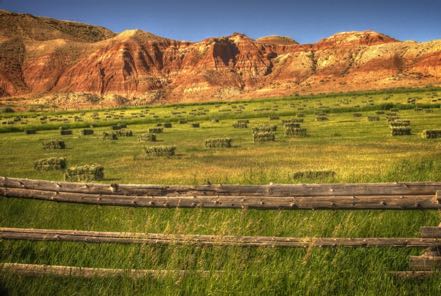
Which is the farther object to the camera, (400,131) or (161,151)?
(400,131)

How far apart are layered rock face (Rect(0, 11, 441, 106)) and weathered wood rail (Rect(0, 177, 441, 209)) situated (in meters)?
136

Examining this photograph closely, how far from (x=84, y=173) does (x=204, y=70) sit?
165 metres

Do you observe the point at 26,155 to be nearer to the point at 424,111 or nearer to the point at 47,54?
the point at 424,111

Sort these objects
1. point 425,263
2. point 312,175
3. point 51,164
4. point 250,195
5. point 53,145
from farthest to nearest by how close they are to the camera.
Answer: point 53,145, point 51,164, point 312,175, point 250,195, point 425,263

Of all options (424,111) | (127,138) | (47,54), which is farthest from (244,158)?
(47,54)

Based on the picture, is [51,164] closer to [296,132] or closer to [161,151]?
[161,151]

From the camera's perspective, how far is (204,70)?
182250mm

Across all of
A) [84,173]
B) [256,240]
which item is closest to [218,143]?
[84,173]

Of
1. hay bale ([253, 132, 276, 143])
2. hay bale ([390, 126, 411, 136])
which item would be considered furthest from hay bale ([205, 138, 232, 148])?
hay bale ([390, 126, 411, 136])

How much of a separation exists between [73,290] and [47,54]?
203 metres

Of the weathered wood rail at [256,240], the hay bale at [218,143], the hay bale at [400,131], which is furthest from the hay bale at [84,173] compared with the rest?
the hay bale at [400,131]

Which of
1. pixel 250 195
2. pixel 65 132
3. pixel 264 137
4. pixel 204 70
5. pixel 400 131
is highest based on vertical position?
pixel 204 70

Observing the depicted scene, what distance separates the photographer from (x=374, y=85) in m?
136

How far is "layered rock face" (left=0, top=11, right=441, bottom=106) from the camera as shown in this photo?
152250mm
